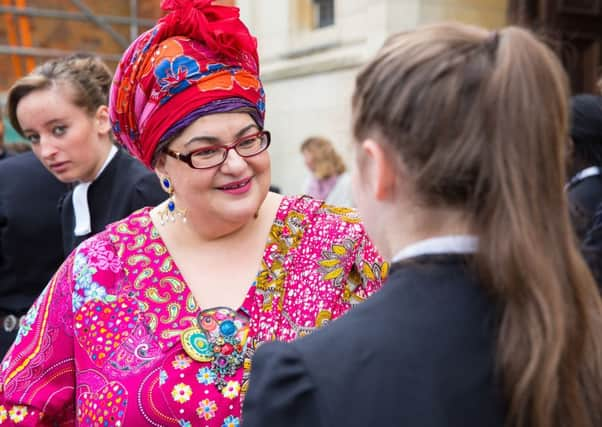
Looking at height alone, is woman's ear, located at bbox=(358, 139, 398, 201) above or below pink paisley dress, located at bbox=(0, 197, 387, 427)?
above

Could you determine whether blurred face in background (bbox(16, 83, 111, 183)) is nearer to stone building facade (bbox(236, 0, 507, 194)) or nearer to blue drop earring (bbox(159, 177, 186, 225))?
blue drop earring (bbox(159, 177, 186, 225))

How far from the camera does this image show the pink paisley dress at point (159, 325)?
1.54 meters

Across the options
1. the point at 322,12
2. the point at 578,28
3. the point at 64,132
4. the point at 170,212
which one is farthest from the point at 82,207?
the point at 322,12

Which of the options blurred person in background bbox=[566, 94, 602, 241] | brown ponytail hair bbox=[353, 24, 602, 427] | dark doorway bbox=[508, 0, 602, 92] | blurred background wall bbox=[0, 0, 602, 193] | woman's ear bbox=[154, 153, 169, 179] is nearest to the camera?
brown ponytail hair bbox=[353, 24, 602, 427]

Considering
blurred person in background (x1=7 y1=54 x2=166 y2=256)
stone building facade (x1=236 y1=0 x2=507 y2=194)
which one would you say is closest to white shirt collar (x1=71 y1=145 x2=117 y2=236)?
blurred person in background (x1=7 y1=54 x2=166 y2=256)

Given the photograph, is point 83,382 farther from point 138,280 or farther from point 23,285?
point 23,285

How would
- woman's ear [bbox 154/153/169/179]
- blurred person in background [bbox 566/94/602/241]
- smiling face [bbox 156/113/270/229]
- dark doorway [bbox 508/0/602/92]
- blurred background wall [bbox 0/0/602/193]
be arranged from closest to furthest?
1. smiling face [bbox 156/113/270/229]
2. woman's ear [bbox 154/153/169/179]
3. blurred person in background [bbox 566/94/602/241]
4. dark doorway [bbox 508/0/602/92]
5. blurred background wall [bbox 0/0/602/193]

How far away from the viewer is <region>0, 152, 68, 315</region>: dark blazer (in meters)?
2.77

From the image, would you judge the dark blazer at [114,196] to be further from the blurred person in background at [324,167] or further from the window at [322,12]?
the window at [322,12]

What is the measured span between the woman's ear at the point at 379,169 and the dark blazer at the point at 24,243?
2.09 meters

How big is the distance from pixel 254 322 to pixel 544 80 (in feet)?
3.00

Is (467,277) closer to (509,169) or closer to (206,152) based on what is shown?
(509,169)

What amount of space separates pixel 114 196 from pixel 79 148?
21 cm

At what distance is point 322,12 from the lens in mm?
7809
